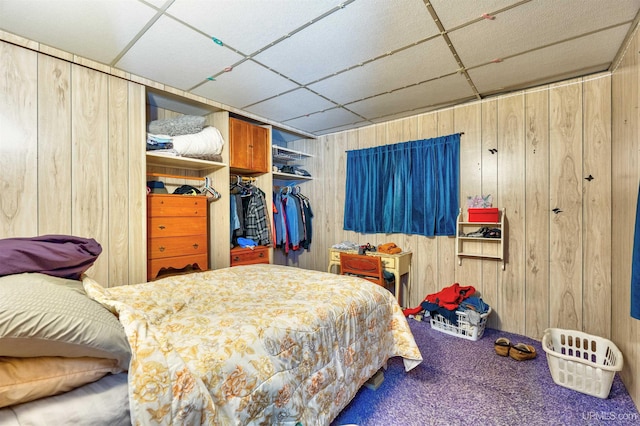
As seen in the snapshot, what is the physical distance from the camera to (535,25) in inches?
66.7

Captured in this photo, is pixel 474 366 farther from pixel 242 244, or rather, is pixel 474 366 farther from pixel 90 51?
pixel 90 51

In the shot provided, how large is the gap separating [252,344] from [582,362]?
205 centimetres

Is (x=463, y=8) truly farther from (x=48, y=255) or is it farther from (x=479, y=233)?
(x=48, y=255)

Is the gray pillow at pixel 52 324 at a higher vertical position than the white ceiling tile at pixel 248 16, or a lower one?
lower

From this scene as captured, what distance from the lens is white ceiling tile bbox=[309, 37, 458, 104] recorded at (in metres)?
2.00

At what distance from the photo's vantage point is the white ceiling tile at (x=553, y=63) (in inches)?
73.4

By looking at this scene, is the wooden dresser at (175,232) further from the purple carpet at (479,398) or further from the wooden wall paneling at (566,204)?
the wooden wall paneling at (566,204)

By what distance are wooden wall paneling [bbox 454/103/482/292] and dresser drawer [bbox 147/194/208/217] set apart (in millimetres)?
2687

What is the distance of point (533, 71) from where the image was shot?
227 cm

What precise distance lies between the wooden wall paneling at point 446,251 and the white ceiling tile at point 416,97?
0.85 ft

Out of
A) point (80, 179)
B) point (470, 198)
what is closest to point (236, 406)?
point (80, 179)

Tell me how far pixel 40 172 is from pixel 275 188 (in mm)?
2578

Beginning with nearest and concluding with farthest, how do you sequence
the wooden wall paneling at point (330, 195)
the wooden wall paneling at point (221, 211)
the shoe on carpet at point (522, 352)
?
1. the shoe on carpet at point (522, 352)
2. the wooden wall paneling at point (221, 211)
3. the wooden wall paneling at point (330, 195)

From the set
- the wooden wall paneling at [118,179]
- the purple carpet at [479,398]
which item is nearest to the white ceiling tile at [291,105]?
the wooden wall paneling at [118,179]
